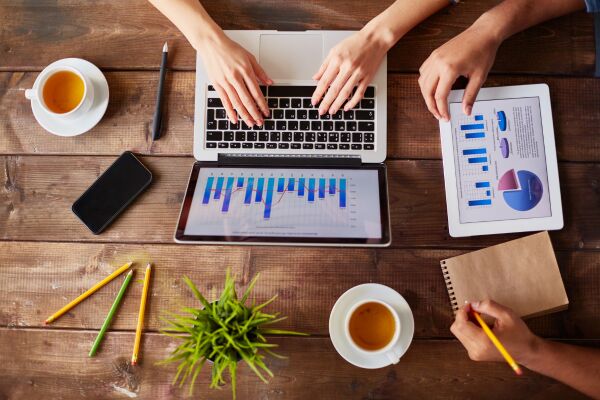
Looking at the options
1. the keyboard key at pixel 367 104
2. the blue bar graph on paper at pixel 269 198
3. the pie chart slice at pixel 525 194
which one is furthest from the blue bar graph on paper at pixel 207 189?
the pie chart slice at pixel 525 194

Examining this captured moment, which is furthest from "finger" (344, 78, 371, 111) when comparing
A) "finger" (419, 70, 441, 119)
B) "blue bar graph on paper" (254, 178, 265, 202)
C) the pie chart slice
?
the pie chart slice

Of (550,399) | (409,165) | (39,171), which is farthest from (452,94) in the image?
(39,171)

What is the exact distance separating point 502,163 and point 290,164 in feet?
1.36

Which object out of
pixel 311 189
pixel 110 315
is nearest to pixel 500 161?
pixel 311 189

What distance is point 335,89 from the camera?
875mm

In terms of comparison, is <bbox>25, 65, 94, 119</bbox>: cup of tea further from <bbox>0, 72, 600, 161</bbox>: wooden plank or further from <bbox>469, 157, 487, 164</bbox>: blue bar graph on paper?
<bbox>469, 157, 487, 164</bbox>: blue bar graph on paper

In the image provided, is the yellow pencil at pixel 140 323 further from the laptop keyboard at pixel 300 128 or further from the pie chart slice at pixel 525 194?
the pie chart slice at pixel 525 194

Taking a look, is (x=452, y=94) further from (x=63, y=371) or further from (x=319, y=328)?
(x=63, y=371)

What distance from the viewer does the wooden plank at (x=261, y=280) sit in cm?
85

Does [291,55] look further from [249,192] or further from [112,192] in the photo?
[112,192]

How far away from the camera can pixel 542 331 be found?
2.74 ft

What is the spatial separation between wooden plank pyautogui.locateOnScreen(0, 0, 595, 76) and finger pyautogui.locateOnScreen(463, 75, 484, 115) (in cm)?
9

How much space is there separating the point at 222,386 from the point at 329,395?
20cm

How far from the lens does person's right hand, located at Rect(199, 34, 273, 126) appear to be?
34.5 inches
